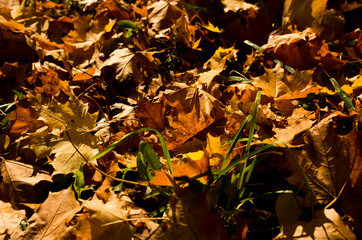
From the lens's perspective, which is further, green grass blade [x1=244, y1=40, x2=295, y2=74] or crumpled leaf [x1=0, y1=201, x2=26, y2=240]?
green grass blade [x1=244, y1=40, x2=295, y2=74]

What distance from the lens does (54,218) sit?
1084 millimetres

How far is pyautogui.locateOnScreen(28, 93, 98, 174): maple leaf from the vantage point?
126 centimetres

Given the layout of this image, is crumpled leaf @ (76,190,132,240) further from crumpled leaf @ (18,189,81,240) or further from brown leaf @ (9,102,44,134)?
brown leaf @ (9,102,44,134)

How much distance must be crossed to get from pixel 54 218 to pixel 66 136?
1.16 ft

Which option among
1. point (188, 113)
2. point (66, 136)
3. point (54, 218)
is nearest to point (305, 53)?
point (188, 113)

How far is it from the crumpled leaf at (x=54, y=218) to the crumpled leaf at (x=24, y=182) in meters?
0.17

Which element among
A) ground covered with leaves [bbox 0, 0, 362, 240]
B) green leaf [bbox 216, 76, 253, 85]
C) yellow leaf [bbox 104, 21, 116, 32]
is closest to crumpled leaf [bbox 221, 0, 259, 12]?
ground covered with leaves [bbox 0, 0, 362, 240]

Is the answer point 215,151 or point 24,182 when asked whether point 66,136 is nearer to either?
point 24,182

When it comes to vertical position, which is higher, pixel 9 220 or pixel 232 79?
pixel 232 79

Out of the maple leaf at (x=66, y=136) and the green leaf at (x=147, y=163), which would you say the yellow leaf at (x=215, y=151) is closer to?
the green leaf at (x=147, y=163)

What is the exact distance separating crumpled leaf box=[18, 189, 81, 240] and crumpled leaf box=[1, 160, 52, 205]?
173 mm

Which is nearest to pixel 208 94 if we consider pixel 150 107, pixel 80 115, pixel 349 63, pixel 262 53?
pixel 150 107

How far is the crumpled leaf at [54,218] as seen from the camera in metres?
1.05

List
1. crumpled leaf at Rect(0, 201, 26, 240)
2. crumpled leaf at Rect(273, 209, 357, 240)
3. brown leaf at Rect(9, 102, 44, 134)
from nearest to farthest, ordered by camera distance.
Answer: crumpled leaf at Rect(273, 209, 357, 240) < crumpled leaf at Rect(0, 201, 26, 240) < brown leaf at Rect(9, 102, 44, 134)
